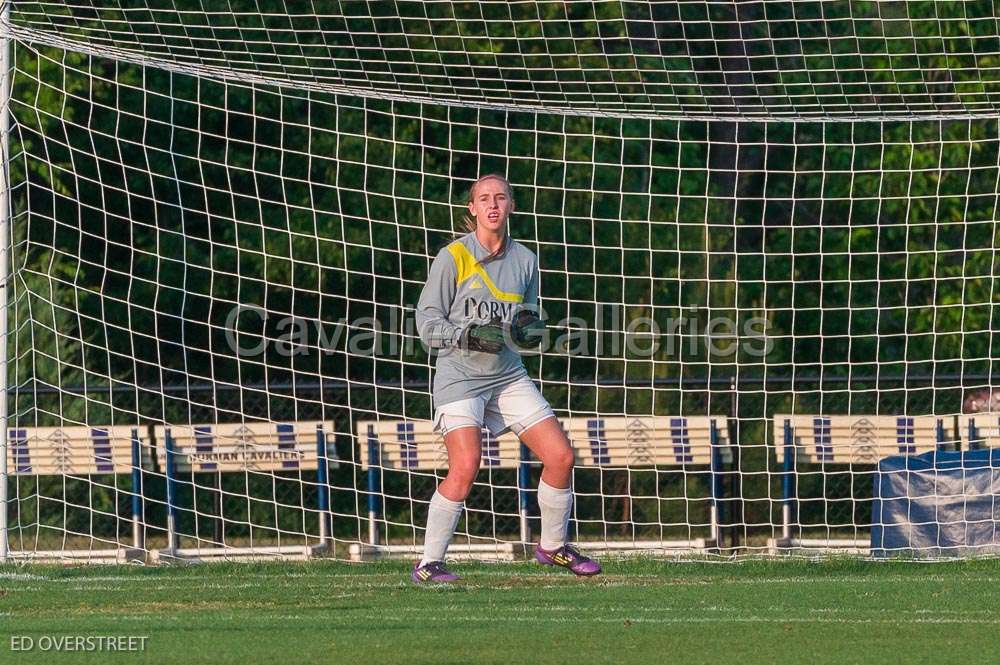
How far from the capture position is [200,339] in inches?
577

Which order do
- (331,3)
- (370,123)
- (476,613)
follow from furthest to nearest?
1. (370,123)
2. (331,3)
3. (476,613)

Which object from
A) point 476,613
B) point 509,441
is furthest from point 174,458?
point 476,613

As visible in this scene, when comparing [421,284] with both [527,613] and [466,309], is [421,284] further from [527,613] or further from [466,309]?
[527,613]

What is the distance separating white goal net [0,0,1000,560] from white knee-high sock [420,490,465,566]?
339 cm

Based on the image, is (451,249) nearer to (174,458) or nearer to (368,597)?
(368,597)

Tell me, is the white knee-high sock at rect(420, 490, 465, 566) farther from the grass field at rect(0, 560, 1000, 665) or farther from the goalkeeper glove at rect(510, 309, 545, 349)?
the goalkeeper glove at rect(510, 309, 545, 349)

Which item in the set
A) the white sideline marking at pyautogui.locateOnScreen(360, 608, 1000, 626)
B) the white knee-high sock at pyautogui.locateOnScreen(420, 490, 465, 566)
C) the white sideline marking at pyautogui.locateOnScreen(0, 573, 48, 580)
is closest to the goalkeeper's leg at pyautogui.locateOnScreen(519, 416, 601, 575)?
the white knee-high sock at pyautogui.locateOnScreen(420, 490, 465, 566)

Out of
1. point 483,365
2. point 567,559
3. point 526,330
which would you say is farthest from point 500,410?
point 567,559

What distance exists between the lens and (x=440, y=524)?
709cm

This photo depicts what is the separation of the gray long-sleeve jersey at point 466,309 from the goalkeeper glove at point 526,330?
93 mm

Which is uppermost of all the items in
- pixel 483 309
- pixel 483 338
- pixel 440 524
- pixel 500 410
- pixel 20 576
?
pixel 483 309

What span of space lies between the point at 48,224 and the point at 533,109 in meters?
6.62

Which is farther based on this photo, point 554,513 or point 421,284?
point 421,284

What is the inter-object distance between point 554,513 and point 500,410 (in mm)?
540
